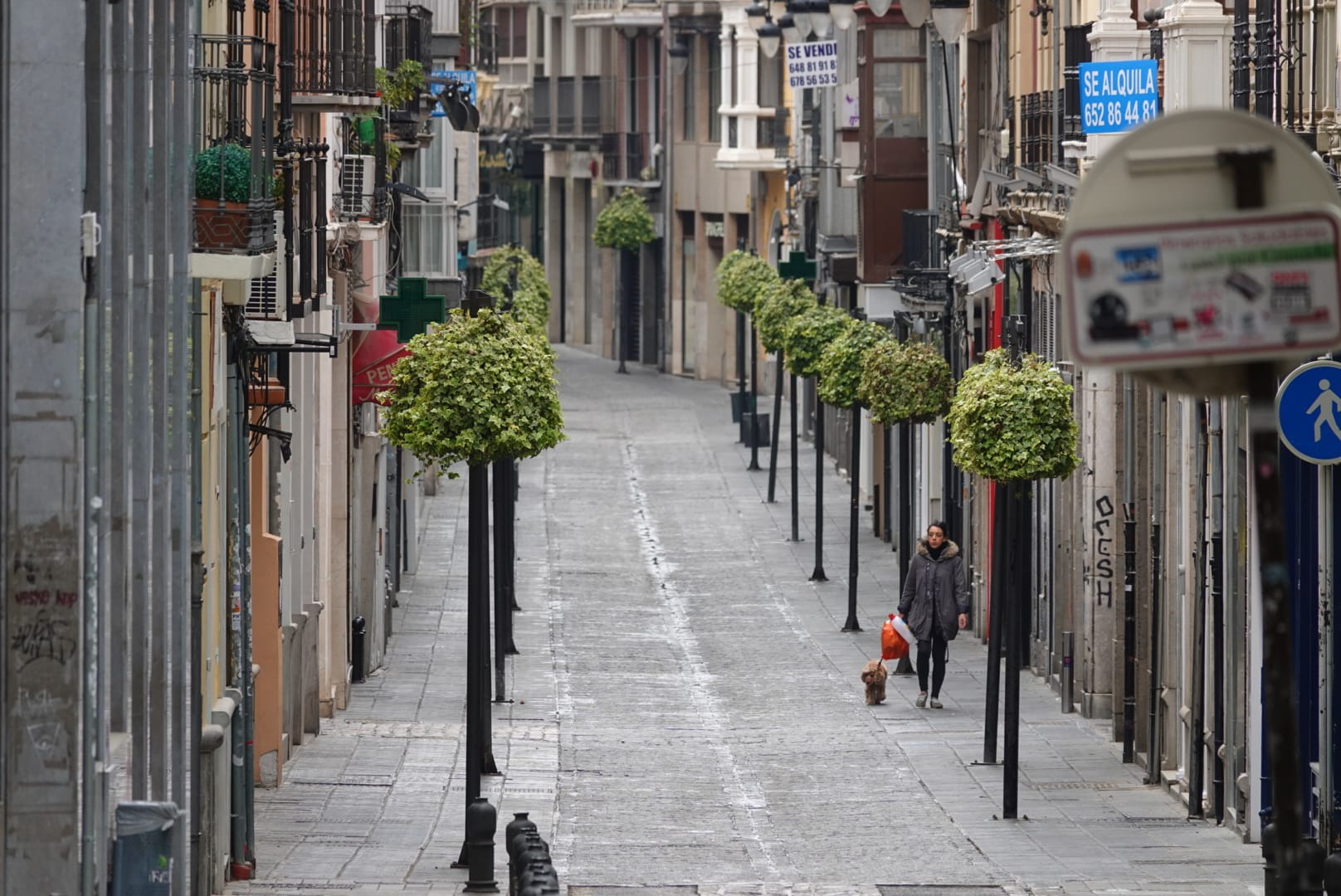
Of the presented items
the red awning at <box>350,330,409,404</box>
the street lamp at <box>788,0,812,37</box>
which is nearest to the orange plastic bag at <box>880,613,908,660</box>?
the red awning at <box>350,330,409,404</box>

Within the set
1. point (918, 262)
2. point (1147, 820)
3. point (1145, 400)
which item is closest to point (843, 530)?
point (918, 262)

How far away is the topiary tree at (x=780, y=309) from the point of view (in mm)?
40188

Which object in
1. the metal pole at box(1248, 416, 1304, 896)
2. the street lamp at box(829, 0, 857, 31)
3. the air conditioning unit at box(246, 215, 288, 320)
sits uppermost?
the street lamp at box(829, 0, 857, 31)

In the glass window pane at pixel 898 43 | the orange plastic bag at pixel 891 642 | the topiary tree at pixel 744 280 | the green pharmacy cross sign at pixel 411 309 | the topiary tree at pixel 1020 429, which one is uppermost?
the glass window pane at pixel 898 43

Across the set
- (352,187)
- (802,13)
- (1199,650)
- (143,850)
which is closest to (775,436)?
(802,13)

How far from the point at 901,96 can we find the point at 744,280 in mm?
11291

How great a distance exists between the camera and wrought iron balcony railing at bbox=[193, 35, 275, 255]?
14055 millimetres

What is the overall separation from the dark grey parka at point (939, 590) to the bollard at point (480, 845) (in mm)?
9844

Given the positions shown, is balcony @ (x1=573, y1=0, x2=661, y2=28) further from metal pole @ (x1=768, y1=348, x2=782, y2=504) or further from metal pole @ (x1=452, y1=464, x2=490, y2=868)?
metal pole @ (x1=452, y1=464, x2=490, y2=868)

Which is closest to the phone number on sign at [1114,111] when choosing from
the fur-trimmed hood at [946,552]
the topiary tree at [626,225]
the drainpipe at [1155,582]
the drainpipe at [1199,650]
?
the drainpipe at [1155,582]

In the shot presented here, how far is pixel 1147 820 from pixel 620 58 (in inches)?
2070

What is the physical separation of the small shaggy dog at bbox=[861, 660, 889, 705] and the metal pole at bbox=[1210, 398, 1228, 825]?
21.1ft

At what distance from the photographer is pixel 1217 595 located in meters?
18.2

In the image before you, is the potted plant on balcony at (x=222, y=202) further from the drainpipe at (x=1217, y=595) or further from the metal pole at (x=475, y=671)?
the drainpipe at (x=1217, y=595)
